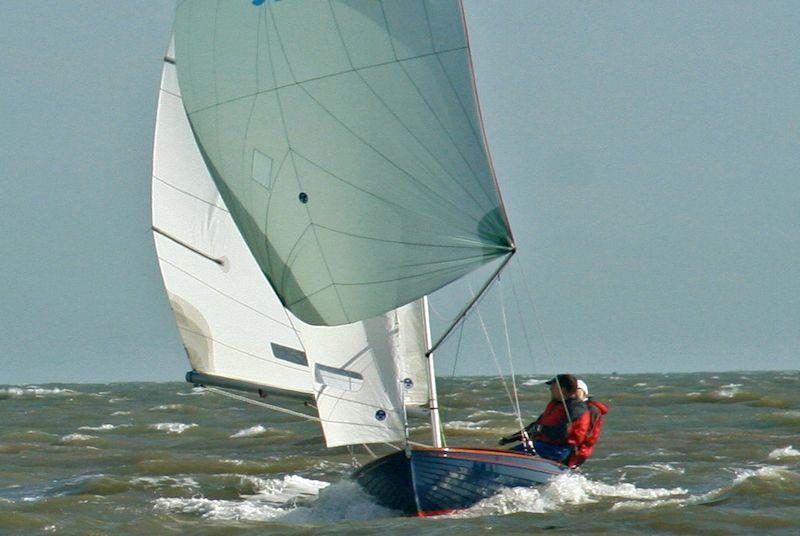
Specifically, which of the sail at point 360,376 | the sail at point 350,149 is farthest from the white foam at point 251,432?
the sail at point 350,149

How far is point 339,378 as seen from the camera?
16078 millimetres

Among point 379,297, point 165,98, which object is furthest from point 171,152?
point 379,297

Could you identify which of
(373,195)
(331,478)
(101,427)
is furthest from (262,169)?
(101,427)

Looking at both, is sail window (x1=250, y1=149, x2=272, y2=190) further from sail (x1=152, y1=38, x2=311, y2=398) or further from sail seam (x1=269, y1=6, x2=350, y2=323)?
sail (x1=152, y1=38, x2=311, y2=398)

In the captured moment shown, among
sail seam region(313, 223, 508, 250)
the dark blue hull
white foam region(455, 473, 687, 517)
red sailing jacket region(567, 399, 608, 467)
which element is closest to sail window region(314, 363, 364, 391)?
the dark blue hull

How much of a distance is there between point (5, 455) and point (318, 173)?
14.8 m

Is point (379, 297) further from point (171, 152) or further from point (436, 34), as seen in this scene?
point (171, 152)

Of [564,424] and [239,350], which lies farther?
[239,350]

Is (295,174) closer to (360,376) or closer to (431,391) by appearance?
(360,376)

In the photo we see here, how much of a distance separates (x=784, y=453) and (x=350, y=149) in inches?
491

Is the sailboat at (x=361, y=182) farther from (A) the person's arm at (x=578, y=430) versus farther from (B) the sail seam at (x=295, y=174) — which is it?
(A) the person's arm at (x=578, y=430)

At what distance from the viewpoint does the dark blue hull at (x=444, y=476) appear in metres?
15.3

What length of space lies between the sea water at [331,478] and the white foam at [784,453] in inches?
3.0

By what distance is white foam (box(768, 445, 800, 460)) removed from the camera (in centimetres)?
2396
